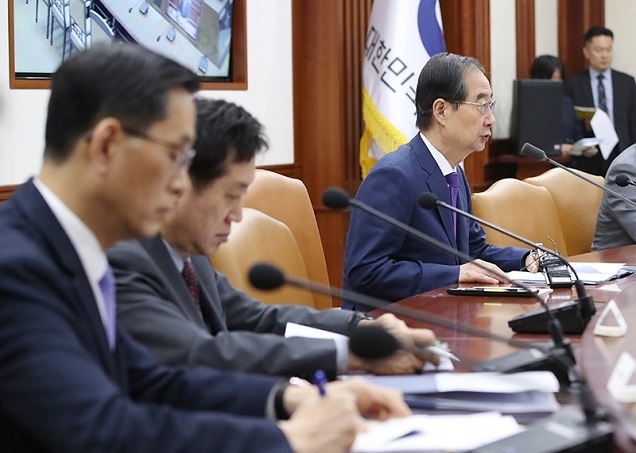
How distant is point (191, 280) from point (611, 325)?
0.85 m

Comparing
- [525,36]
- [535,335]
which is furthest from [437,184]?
[525,36]

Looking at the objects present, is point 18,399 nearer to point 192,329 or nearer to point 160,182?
point 160,182

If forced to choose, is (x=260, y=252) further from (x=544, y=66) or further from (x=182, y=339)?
(x=544, y=66)

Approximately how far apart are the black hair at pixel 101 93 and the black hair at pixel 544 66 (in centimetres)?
601

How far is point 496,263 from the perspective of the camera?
11.3 feet

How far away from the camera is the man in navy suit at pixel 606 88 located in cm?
755

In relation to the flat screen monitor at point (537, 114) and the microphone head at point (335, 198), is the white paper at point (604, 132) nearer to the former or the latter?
the flat screen monitor at point (537, 114)

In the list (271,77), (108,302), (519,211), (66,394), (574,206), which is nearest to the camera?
(66,394)

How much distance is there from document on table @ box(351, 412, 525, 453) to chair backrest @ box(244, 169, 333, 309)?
65.8 inches

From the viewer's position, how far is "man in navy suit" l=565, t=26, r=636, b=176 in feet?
24.8

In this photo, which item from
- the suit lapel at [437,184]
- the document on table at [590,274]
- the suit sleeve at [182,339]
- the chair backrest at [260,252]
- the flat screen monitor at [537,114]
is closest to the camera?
the suit sleeve at [182,339]

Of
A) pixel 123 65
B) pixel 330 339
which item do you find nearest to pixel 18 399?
pixel 123 65

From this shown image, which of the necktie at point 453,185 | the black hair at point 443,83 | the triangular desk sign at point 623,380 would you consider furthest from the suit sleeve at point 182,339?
the black hair at point 443,83

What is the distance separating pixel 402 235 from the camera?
3068 mm
